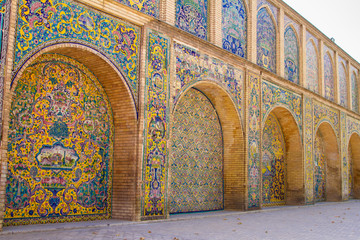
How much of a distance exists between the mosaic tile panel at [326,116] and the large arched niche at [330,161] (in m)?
0.31

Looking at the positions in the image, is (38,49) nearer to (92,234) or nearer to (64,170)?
(64,170)

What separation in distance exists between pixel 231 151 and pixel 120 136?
402 cm

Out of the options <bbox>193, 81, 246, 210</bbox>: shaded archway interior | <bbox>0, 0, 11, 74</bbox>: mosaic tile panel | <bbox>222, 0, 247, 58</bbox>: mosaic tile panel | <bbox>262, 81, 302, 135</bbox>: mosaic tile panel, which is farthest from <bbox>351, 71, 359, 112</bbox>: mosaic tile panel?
<bbox>0, 0, 11, 74</bbox>: mosaic tile panel

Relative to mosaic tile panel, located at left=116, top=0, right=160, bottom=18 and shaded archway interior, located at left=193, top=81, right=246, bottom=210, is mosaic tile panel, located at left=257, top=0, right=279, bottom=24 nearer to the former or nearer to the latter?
shaded archway interior, located at left=193, top=81, right=246, bottom=210

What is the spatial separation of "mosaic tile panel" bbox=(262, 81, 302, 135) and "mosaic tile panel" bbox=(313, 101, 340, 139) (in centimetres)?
158

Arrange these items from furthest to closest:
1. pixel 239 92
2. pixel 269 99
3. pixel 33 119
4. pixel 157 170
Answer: pixel 269 99 < pixel 239 92 < pixel 157 170 < pixel 33 119

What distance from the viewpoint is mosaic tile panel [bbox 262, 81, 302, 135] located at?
1231cm

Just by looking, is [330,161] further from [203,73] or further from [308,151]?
[203,73]

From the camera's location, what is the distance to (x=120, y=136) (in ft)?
26.8

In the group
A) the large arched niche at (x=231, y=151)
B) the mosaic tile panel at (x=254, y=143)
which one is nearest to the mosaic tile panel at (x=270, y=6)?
the mosaic tile panel at (x=254, y=143)

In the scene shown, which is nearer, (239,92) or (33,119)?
(33,119)

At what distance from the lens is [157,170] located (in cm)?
823

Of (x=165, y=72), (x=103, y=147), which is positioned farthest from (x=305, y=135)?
(x=103, y=147)

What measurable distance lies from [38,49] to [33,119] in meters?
1.22
